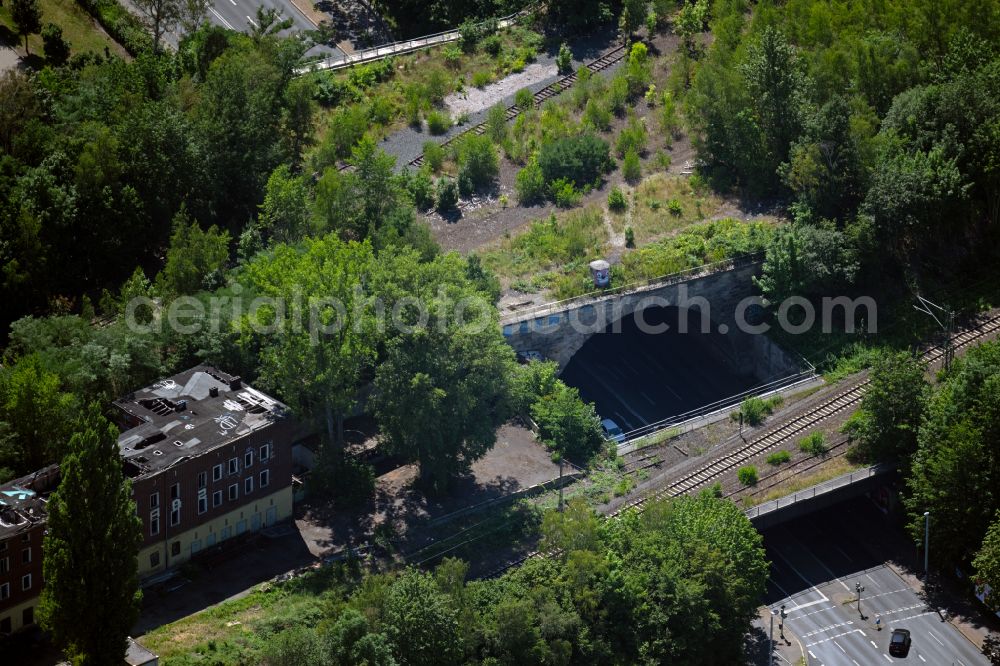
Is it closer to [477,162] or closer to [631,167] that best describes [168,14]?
[477,162]

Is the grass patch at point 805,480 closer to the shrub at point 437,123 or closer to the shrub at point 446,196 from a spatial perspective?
the shrub at point 446,196

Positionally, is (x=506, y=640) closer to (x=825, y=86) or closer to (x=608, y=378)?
(x=608, y=378)

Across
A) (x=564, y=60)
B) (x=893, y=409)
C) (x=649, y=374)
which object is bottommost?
(x=649, y=374)

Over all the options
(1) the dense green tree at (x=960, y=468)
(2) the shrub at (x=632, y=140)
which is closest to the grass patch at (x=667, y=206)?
(2) the shrub at (x=632, y=140)

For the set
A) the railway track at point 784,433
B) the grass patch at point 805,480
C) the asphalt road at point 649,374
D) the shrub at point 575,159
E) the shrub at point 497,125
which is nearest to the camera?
the grass patch at point 805,480

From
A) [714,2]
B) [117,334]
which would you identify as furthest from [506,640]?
[714,2]

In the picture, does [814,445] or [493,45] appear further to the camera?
[493,45]

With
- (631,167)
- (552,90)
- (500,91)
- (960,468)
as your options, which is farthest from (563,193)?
(960,468)
